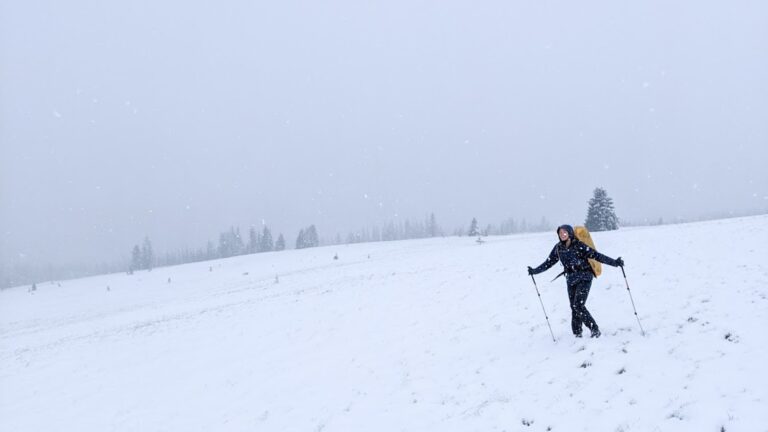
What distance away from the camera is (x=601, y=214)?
172 feet

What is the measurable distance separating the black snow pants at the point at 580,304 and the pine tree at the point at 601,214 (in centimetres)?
4630

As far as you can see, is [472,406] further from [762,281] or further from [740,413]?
[762,281]

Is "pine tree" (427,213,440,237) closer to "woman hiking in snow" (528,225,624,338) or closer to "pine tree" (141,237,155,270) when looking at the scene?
"pine tree" (141,237,155,270)

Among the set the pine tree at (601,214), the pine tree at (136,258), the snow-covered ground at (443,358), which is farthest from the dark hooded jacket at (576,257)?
the pine tree at (136,258)

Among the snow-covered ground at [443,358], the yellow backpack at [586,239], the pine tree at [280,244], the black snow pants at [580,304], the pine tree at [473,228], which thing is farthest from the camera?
the pine tree at [280,244]

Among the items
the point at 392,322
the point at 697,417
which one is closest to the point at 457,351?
the point at 392,322

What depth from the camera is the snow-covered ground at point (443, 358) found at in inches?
301

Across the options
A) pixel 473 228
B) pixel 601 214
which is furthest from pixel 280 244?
pixel 601 214

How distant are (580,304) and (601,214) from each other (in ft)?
155

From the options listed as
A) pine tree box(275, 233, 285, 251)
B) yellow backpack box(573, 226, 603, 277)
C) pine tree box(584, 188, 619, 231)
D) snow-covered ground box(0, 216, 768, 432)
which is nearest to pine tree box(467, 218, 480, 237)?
pine tree box(584, 188, 619, 231)

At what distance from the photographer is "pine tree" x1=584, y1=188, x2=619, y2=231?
52156 mm

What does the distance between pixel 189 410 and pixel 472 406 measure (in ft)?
29.4

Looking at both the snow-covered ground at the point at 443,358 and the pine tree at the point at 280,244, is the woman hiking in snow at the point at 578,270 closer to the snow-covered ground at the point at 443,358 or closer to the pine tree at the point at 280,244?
the snow-covered ground at the point at 443,358

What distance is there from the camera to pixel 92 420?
558 inches
